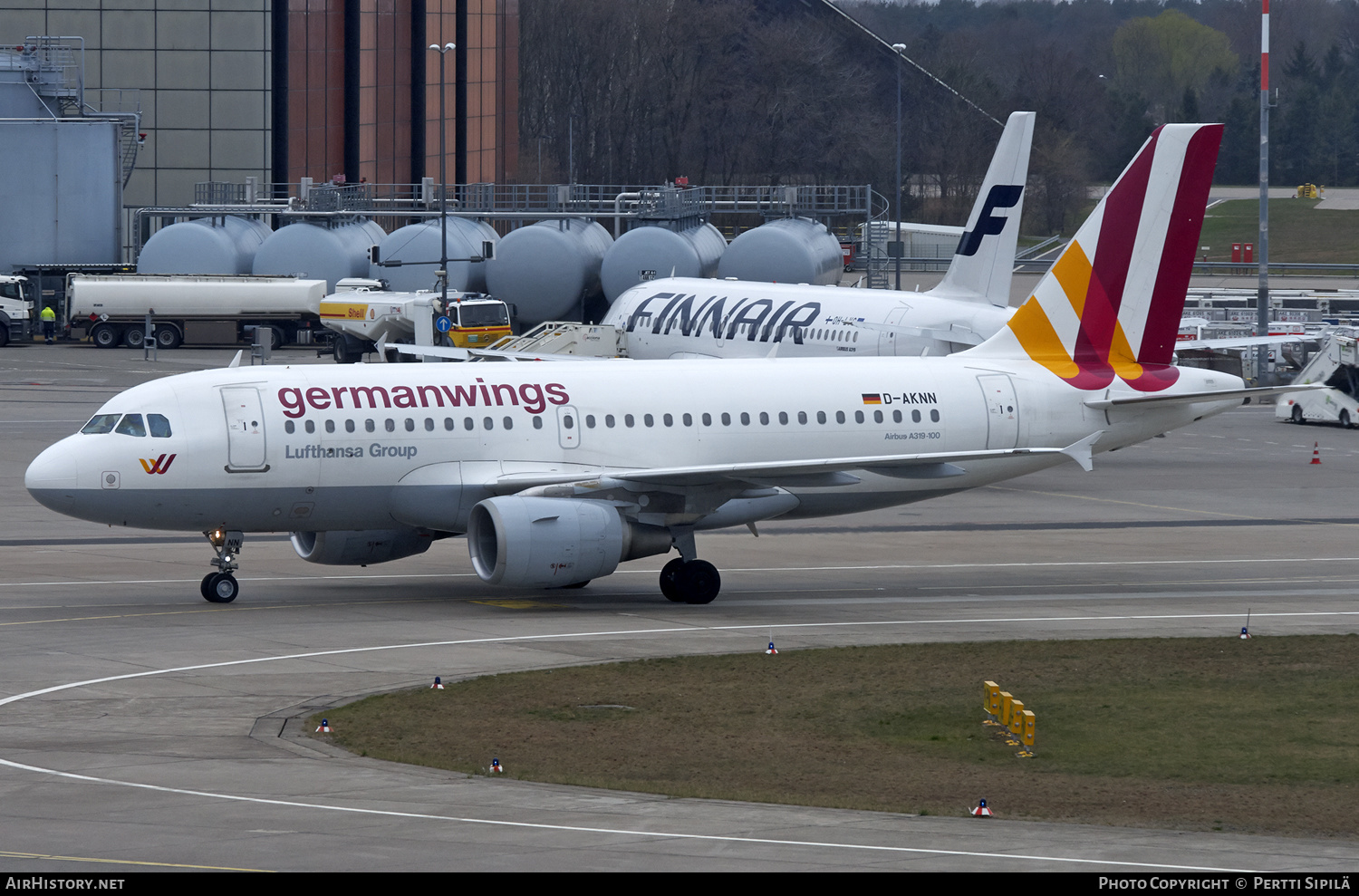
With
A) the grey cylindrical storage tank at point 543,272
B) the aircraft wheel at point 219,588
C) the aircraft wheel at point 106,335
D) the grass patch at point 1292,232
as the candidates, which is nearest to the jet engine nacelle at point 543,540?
the aircraft wheel at point 219,588

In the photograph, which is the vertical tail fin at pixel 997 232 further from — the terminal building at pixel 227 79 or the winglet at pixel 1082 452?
the terminal building at pixel 227 79

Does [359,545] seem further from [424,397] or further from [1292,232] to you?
[1292,232]

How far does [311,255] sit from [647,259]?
18.3 meters

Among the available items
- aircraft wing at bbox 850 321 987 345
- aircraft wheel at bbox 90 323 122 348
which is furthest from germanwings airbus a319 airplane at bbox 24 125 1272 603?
aircraft wheel at bbox 90 323 122 348

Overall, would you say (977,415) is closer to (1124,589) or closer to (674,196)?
(1124,589)

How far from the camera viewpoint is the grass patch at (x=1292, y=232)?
15488 centimetres

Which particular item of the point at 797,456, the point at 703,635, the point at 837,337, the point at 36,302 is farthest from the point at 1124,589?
the point at 36,302

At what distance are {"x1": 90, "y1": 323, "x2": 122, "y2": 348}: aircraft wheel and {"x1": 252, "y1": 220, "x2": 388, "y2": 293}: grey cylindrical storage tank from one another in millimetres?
8609

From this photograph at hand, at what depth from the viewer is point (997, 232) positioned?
185 feet

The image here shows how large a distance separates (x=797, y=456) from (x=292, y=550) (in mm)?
12306

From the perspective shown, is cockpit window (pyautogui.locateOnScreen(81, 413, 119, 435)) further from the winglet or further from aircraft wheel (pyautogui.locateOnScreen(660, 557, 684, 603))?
the winglet

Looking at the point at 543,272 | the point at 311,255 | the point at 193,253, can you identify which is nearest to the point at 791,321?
the point at 543,272

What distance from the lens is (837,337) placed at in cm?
5759

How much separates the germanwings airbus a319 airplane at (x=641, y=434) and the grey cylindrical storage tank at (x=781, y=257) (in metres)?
51.8
